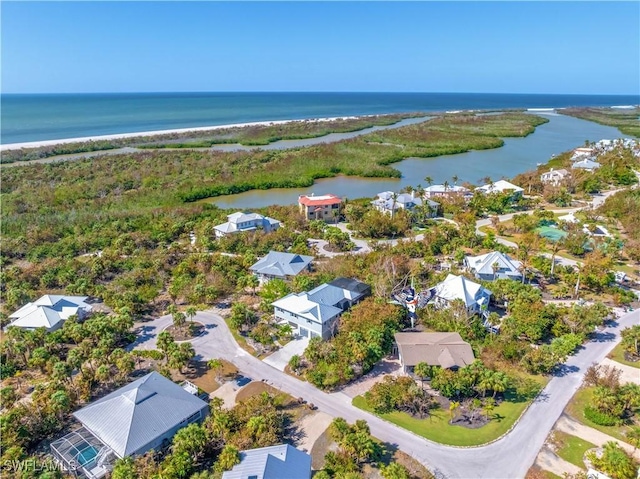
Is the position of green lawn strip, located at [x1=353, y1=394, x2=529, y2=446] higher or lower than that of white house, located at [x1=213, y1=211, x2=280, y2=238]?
lower

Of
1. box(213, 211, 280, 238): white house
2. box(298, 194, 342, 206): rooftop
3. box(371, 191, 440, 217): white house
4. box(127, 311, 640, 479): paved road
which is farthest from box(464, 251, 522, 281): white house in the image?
box(213, 211, 280, 238): white house

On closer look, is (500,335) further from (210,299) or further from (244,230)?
(244,230)

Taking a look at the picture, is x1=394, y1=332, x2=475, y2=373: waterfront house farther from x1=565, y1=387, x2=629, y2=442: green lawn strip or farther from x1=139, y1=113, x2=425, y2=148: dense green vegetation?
x1=139, y1=113, x2=425, y2=148: dense green vegetation

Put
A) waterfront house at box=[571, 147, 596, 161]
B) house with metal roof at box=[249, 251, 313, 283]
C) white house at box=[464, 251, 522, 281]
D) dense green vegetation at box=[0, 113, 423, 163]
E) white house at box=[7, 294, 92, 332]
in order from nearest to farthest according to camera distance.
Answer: white house at box=[7, 294, 92, 332], white house at box=[464, 251, 522, 281], house with metal roof at box=[249, 251, 313, 283], waterfront house at box=[571, 147, 596, 161], dense green vegetation at box=[0, 113, 423, 163]

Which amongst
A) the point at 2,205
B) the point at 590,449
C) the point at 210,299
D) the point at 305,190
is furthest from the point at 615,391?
the point at 2,205

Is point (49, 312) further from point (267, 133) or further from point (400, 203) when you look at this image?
point (267, 133)

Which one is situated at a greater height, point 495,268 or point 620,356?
point 495,268

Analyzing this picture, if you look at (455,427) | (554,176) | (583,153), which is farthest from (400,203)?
(583,153)
